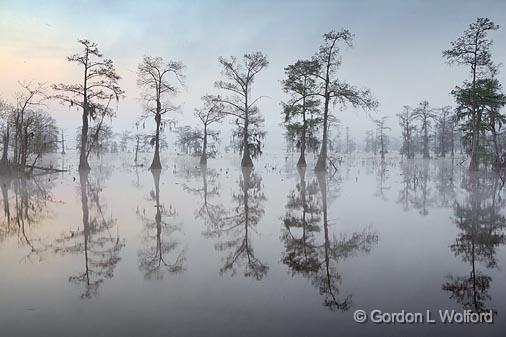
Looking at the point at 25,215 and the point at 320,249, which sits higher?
the point at 25,215

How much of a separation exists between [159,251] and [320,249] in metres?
2.88

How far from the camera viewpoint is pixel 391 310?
13.0 ft

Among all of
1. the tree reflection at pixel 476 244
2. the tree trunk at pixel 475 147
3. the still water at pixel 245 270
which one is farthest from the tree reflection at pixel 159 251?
the tree trunk at pixel 475 147

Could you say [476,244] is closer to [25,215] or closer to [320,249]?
[320,249]

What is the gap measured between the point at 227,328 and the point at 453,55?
3237cm

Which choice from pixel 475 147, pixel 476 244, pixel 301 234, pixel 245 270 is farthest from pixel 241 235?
pixel 475 147

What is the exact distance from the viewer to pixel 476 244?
679 cm

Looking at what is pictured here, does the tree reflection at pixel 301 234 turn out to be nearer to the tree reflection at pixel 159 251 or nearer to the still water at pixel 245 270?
the still water at pixel 245 270

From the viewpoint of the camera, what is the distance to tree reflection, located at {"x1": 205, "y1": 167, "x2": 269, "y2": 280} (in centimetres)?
552

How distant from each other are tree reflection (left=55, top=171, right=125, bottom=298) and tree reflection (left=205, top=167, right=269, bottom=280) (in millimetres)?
1758

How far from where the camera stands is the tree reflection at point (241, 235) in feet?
18.1

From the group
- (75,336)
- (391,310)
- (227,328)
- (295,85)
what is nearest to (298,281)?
(391,310)

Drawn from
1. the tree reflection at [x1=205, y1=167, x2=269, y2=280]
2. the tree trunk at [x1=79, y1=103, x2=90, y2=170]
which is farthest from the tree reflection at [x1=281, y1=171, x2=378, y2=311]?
the tree trunk at [x1=79, y1=103, x2=90, y2=170]

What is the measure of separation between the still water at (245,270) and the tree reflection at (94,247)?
35 mm
